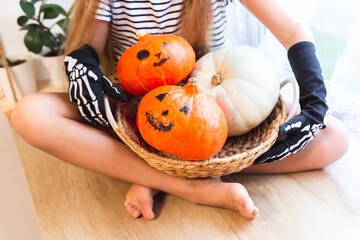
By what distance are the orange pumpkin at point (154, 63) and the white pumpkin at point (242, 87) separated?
0.26ft

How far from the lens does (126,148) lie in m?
0.98

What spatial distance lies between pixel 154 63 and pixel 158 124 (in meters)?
0.16

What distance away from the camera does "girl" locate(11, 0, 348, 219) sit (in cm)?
91

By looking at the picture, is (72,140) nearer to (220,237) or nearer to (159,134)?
(159,134)

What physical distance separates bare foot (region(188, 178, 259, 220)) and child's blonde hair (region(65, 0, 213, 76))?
1.41 ft

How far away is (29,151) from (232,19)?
1.00 metres

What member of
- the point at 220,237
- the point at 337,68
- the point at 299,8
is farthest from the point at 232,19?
the point at 220,237

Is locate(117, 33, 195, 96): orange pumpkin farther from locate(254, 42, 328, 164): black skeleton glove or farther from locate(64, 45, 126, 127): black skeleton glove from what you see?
locate(254, 42, 328, 164): black skeleton glove

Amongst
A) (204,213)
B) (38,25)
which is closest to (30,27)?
(38,25)

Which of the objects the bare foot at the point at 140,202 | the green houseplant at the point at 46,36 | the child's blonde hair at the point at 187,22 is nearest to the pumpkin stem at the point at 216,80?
the child's blonde hair at the point at 187,22

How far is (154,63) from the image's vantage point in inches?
33.7

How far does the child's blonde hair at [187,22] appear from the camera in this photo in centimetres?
106

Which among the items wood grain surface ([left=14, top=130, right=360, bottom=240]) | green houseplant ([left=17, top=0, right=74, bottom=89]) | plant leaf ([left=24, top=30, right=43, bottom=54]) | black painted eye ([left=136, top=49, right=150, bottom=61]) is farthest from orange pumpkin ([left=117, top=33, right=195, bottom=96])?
plant leaf ([left=24, top=30, right=43, bottom=54])

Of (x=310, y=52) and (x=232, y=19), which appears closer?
(x=310, y=52)
